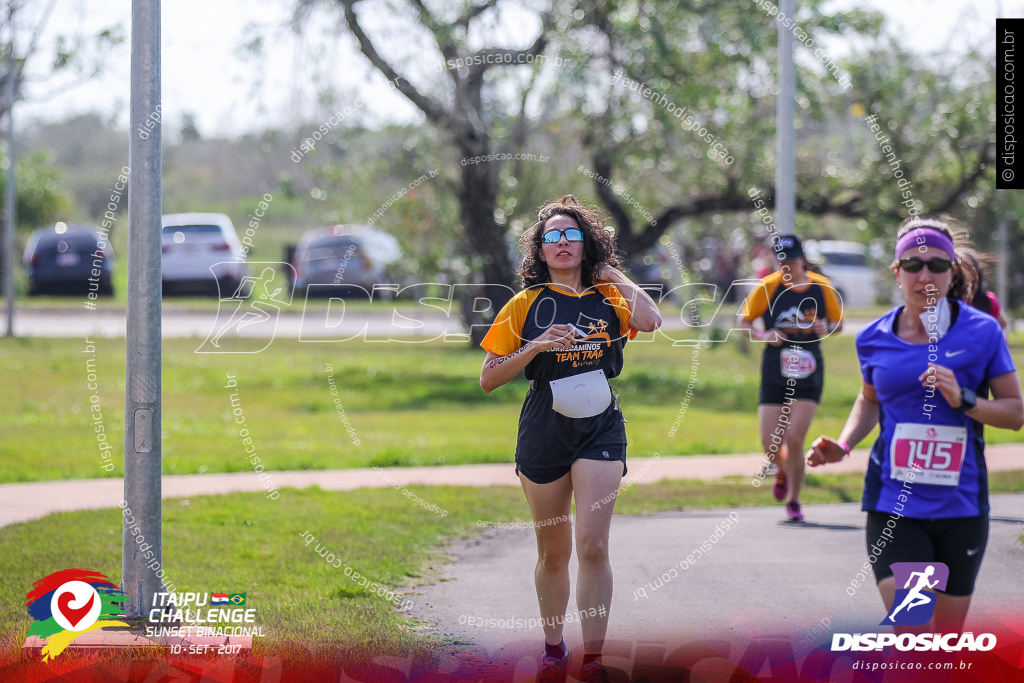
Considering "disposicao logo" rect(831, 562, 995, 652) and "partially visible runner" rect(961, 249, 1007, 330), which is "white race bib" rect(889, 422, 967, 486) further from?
"partially visible runner" rect(961, 249, 1007, 330)

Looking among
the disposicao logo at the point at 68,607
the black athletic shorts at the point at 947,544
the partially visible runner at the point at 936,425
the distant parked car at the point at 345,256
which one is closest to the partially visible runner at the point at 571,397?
the partially visible runner at the point at 936,425

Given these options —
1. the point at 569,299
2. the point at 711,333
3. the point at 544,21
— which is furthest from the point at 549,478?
the point at 711,333

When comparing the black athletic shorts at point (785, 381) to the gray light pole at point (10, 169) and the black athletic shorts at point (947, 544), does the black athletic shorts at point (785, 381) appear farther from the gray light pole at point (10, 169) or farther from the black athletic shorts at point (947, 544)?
the gray light pole at point (10, 169)

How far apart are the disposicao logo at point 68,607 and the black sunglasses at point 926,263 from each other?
11.7ft

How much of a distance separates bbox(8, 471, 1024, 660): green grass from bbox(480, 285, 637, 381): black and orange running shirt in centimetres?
138

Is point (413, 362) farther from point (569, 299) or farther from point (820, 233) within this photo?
point (569, 299)

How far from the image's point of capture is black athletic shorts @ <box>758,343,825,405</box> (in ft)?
25.8

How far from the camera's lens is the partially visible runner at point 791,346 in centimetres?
782

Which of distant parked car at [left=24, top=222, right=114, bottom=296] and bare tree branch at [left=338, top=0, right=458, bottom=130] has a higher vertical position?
bare tree branch at [left=338, top=0, right=458, bottom=130]

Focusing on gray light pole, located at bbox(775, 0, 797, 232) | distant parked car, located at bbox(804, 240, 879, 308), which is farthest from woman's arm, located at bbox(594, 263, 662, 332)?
distant parked car, located at bbox(804, 240, 879, 308)

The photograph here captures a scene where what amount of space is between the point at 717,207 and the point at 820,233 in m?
3.72

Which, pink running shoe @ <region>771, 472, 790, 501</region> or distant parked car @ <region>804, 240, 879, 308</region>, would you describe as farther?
distant parked car @ <region>804, 240, 879, 308</region>

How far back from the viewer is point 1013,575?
612cm

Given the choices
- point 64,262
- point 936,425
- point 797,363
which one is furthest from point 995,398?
point 64,262
